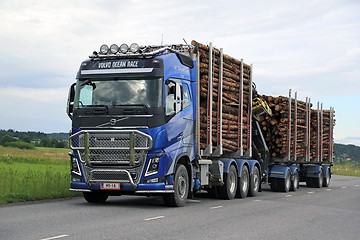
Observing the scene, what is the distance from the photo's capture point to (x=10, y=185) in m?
15.4

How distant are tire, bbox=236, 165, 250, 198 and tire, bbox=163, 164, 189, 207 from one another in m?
3.73

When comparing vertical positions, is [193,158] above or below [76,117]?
below

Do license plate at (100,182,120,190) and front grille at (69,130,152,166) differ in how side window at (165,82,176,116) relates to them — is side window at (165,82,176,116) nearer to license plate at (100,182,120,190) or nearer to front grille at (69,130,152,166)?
front grille at (69,130,152,166)

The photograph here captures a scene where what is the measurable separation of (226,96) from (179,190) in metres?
4.63

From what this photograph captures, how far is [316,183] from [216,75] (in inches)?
482

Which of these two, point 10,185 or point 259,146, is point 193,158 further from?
point 259,146

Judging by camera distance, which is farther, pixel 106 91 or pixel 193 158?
pixel 193 158

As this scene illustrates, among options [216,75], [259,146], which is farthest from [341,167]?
[216,75]

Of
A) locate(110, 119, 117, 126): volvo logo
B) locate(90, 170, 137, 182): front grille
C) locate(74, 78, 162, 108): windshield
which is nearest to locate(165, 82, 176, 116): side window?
locate(74, 78, 162, 108): windshield

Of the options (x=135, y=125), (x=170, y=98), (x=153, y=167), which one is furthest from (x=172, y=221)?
(x=170, y=98)

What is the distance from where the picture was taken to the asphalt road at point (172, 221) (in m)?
8.69

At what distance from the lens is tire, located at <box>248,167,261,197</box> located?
18078 millimetres

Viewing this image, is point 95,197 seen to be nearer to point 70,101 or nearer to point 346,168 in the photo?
point 70,101

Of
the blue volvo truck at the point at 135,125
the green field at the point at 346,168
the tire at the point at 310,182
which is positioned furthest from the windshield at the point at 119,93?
the green field at the point at 346,168
